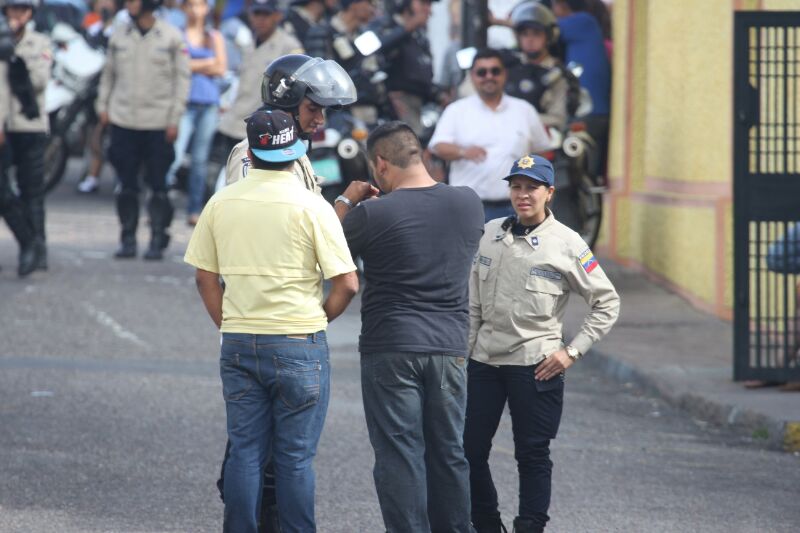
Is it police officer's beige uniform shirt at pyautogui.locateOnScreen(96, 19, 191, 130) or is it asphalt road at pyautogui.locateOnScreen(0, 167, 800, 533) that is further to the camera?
police officer's beige uniform shirt at pyautogui.locateOnScreen(96, 19, 191, 130)

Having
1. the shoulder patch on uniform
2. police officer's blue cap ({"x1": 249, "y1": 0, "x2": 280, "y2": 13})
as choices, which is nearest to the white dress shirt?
police officer's blue cap ({"x1": 249, "y1": 0, "x2": 280, "y2": 13})

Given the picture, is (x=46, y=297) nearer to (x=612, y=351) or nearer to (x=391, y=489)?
(x=612, y=351)

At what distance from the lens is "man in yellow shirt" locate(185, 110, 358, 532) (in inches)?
220

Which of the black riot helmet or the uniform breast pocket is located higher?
the black riot helmet

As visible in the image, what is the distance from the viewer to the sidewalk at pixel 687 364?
29.1ft

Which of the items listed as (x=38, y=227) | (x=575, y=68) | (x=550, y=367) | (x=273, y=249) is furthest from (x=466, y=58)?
(x=273, y=249)

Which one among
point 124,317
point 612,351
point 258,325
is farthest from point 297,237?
point 124,317

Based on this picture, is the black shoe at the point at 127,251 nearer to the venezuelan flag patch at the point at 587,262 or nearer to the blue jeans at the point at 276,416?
the venezuelan flag patch at the point at 587,262

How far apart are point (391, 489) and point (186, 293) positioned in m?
Answer: 7.66

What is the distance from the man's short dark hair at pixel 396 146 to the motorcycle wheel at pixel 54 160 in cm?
1341

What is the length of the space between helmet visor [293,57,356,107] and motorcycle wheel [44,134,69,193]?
13099mm

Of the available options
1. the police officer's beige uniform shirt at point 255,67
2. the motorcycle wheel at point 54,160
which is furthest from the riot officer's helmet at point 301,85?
the motorcycle wheel at point 54,160

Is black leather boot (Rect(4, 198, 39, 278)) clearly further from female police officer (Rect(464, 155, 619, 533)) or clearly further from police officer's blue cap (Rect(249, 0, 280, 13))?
female police officer (Rect(464, 155, 619, 533))

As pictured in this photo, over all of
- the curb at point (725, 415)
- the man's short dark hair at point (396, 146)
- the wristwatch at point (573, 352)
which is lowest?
the curb at point (725, 415)
